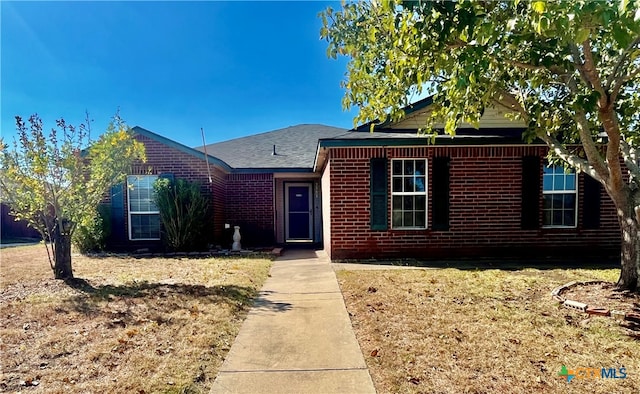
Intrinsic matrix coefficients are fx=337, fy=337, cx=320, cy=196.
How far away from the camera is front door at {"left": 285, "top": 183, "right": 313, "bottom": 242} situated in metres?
12.2

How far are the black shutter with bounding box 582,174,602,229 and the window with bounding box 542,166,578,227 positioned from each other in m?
0.19

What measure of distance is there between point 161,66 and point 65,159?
21.7 ft

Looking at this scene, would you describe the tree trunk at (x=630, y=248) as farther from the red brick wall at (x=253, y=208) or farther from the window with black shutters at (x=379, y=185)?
the red brick wall at (x=253, y=208)

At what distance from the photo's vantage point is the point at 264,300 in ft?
16.1

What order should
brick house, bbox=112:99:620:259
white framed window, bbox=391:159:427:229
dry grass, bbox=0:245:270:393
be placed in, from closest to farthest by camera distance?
dry grass, bbox=0:245:270:393 → brick house, bbox=112:99:620:259 → white framed window, bbox=391:159:427:229

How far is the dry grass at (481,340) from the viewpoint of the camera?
2549 millimetres

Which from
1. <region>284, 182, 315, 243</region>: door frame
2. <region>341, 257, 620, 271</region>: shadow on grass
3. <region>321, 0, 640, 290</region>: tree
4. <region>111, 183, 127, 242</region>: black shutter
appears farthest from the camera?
<region>284, 182, 315, 243</region>: door frame

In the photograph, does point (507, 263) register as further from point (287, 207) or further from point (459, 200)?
point (287, 207)

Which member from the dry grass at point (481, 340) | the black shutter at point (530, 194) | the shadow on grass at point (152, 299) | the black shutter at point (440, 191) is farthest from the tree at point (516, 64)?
the shadow on grass at point (152, 299)

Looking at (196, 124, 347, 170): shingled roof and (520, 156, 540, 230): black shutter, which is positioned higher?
(196, 124, 347, 170): shingled roof

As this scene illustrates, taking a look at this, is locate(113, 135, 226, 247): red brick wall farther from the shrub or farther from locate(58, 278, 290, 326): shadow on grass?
locate(58, 278, 290, 326): shadow on grass

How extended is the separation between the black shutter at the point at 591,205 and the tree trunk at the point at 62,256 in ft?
35.6

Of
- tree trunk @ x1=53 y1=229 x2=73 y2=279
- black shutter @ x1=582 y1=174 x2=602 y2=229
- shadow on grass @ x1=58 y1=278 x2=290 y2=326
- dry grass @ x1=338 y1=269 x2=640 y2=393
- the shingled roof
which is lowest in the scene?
shadow on grass @ x1=58 y1=278 x2=290 y2=326

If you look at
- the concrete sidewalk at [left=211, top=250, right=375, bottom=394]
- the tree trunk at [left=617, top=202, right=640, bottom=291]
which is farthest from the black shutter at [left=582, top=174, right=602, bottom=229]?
the concrete sidewalk at [left=211, top=250, right=375, bottom=394]
